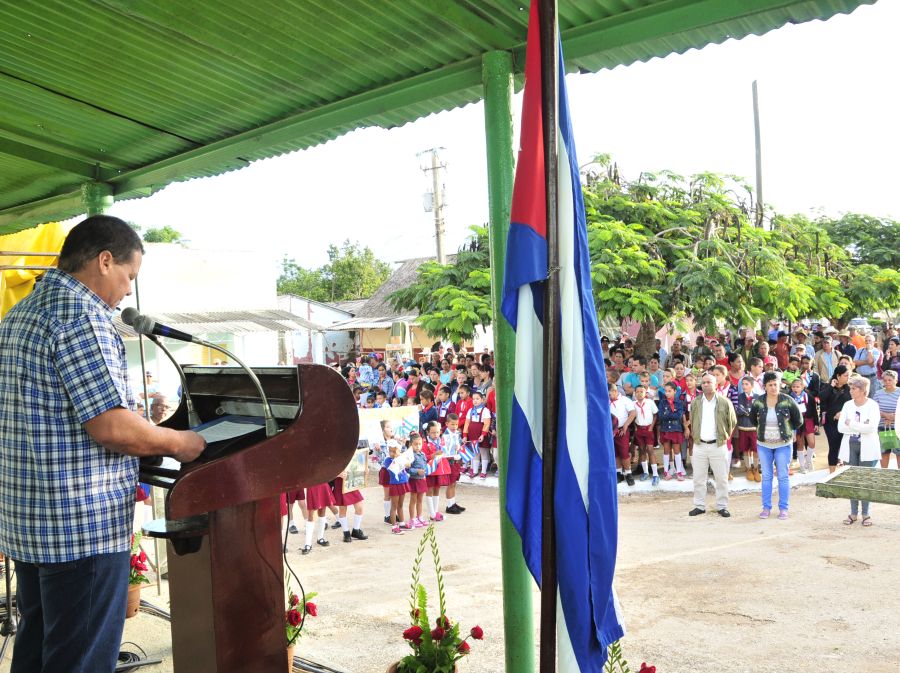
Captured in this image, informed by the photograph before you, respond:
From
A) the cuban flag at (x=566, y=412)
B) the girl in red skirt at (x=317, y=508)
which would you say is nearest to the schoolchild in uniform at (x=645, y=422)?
the girl in red skirt at (x=317, y=508)

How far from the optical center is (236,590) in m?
2.43

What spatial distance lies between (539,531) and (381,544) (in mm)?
6954

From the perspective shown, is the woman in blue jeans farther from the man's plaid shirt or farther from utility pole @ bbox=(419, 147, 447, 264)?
utility pole @ bbox=(419, 147, 447, 264)

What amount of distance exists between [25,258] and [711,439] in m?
7.41

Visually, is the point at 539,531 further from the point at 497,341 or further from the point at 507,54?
the point at 507,54

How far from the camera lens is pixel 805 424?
10969 mm

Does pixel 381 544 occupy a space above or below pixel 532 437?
below

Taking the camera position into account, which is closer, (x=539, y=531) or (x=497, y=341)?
(x=539, y=531)

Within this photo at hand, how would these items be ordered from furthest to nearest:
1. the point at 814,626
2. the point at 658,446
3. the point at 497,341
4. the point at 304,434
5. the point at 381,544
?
the point at 658,446
the point at 381,544
the point at 814,626
the point at 497,341
the point at 304,434

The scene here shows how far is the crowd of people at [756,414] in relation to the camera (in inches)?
347

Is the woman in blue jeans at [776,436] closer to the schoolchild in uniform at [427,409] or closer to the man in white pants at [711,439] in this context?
the man in white pants at [711,439]

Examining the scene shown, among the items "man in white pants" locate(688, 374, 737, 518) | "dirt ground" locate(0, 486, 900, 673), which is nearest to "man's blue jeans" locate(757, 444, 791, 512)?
"dirt ground" locate(0, 486, 900, 673)

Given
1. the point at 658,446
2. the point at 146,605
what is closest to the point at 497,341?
the point at 146,605

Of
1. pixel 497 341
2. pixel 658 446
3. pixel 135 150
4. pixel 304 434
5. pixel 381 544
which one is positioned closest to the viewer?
pixel 304 434
